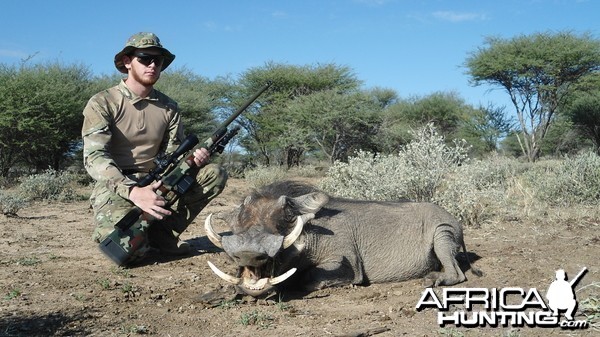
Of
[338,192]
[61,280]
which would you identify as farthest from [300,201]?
[338,192]

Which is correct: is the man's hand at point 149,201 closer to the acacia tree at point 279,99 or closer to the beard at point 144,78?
the beard at point 144,78

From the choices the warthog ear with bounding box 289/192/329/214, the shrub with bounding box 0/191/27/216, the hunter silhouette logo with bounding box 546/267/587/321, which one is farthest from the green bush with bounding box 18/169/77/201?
the hunter silhouette logo with bounding box 546/267/587/321

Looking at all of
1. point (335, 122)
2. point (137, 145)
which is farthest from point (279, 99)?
point (137, 145)

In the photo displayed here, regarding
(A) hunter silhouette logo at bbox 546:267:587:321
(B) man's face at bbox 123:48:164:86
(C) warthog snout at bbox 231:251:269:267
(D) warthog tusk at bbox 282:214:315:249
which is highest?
(B) man's face at bbox 123:48:164:86

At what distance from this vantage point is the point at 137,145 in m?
5.93

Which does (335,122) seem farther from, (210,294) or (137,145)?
(210,294)

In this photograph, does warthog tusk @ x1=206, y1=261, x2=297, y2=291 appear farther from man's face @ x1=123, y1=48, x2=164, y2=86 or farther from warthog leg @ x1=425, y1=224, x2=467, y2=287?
man's face @ x1=123, y1=48, x2=164, y2=86

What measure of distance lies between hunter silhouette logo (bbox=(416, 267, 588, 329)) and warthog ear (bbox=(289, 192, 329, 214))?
3.58ft

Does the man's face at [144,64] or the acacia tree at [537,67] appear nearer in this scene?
the man's face at [144,64]

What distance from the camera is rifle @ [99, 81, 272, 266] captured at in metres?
5.24

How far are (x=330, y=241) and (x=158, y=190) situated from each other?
5.15ft

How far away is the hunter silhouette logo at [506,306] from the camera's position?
3678 millimetres

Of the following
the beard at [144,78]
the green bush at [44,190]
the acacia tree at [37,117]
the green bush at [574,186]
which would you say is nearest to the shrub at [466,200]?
the green bush at [574,186]

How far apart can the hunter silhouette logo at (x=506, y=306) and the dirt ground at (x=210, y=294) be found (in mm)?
78
